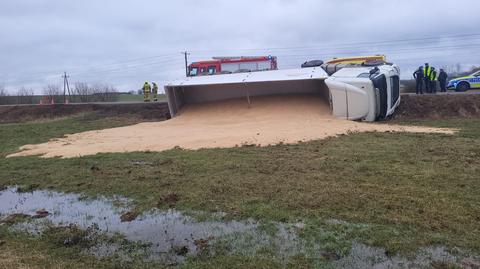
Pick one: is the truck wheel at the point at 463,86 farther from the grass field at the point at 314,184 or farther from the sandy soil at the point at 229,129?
the grass field at the point at 314,184

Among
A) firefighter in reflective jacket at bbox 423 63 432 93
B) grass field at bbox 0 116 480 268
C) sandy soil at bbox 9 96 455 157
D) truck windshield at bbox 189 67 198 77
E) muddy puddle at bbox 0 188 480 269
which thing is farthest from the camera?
truck windshield at bbox 189 67 198 77

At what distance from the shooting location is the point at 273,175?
303 inches

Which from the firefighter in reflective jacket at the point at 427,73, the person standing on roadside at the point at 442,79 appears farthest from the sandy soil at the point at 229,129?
the person standing on roadside at the point at 442,79

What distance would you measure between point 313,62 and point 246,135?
376 inches

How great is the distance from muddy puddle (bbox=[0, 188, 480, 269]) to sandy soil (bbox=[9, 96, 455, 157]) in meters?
5.23

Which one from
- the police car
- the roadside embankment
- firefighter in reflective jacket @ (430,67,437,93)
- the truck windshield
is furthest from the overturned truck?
the police car

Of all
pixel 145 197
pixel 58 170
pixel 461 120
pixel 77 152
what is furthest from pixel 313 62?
pixel 145 197

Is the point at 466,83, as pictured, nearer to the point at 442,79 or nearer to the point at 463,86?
the point at 463,86

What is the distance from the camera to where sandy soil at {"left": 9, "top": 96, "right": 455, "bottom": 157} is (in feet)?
39.8

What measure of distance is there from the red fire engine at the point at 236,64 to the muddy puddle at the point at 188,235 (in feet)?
62.5

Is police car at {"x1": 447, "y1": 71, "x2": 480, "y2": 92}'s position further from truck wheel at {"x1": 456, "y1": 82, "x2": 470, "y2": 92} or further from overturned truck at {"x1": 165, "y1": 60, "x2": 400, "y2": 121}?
overturned truck at {"x1": 165, "y1": 60, "x2": 400, "y2": 121}

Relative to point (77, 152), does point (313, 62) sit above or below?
above

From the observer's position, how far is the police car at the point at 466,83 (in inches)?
921

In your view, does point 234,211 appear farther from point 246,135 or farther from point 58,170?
point 246,135
